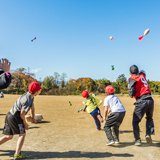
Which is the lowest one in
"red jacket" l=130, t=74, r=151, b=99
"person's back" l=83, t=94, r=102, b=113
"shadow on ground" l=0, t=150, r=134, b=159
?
"shadow on ground" l=0, t=150, r=134, b=159

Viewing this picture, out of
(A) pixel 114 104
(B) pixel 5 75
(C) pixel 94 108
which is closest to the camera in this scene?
(B) pixel 5 75

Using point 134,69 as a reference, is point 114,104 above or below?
below

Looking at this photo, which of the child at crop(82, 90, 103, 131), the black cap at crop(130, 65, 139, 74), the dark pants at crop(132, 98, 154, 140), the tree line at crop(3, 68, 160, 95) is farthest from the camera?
the tree line at crop(3, 68, 160, 95)

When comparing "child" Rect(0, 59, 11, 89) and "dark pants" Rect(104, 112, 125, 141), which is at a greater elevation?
"child" Rect(0, 59, 11, 89)

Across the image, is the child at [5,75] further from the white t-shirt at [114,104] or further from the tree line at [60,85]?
the tree line at [60,85]

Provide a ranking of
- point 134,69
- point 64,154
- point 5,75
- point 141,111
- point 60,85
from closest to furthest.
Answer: point 5,75, point 64,154, point 141,111, point 134,69, point 60,85

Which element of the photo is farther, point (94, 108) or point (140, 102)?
point (94, 108)

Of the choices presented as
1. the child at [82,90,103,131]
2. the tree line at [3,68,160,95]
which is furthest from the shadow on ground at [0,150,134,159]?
the tree line at [3,68,160,95]

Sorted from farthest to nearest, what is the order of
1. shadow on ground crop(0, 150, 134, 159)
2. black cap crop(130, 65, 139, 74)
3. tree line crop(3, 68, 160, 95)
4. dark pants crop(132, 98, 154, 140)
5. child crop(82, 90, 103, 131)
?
1. tree line crop(3, 68, 160, 95)
2. child crop(82, 90, 103, 131)
3. black cap crop(130, 65, 139, 74)
4. dark pants crop(132, 98, 154, 140)
5. shadow on ground crop(0, 150, 134, 159)

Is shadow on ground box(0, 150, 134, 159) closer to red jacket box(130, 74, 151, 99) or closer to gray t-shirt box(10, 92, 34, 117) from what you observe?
gray t-shirt box(10, 92, 34, 117)

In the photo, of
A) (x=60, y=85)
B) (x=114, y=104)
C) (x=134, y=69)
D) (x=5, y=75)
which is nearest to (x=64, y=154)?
(x=114, y=104)

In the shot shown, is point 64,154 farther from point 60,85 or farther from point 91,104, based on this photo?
point 60,85

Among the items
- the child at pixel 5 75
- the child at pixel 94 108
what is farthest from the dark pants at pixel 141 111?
the child at pixel 5 75

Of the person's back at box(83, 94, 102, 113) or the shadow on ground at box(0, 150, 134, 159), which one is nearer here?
the shadow on ground at box(0, 150, 134, 159)
